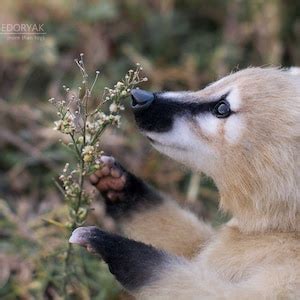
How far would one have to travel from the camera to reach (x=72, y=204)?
314 cm

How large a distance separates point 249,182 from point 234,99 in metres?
0.31

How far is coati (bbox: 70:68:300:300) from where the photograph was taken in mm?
2844

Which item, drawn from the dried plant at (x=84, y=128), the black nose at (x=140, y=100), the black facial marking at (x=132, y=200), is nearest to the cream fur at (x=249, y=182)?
the black nose at (x=140, y=100)

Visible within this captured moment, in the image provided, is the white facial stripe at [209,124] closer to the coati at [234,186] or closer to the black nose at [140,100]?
the coati at [234,186]

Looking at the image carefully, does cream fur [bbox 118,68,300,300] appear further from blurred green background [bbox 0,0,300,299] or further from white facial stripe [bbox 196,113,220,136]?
blurred green background [bbox 0,0,300,299]

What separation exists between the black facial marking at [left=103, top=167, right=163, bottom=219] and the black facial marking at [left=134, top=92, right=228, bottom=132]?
396 mm

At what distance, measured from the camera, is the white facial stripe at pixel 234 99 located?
3.03 metres

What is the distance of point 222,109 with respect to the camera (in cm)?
305

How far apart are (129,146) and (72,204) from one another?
1.89 metres

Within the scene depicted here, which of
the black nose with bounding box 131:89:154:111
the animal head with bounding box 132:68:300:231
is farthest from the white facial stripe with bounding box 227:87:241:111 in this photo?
the black nose with bounding box 131:89:154:111

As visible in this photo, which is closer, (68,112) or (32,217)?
(68,112)

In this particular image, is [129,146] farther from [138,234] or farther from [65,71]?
[138,234]

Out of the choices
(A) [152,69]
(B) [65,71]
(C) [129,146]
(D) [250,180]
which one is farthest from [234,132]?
Answer: (B) [65,71]

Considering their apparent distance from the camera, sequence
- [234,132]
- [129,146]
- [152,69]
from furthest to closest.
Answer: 1. [152,69]
2. [129,146]
3. [234,132]
